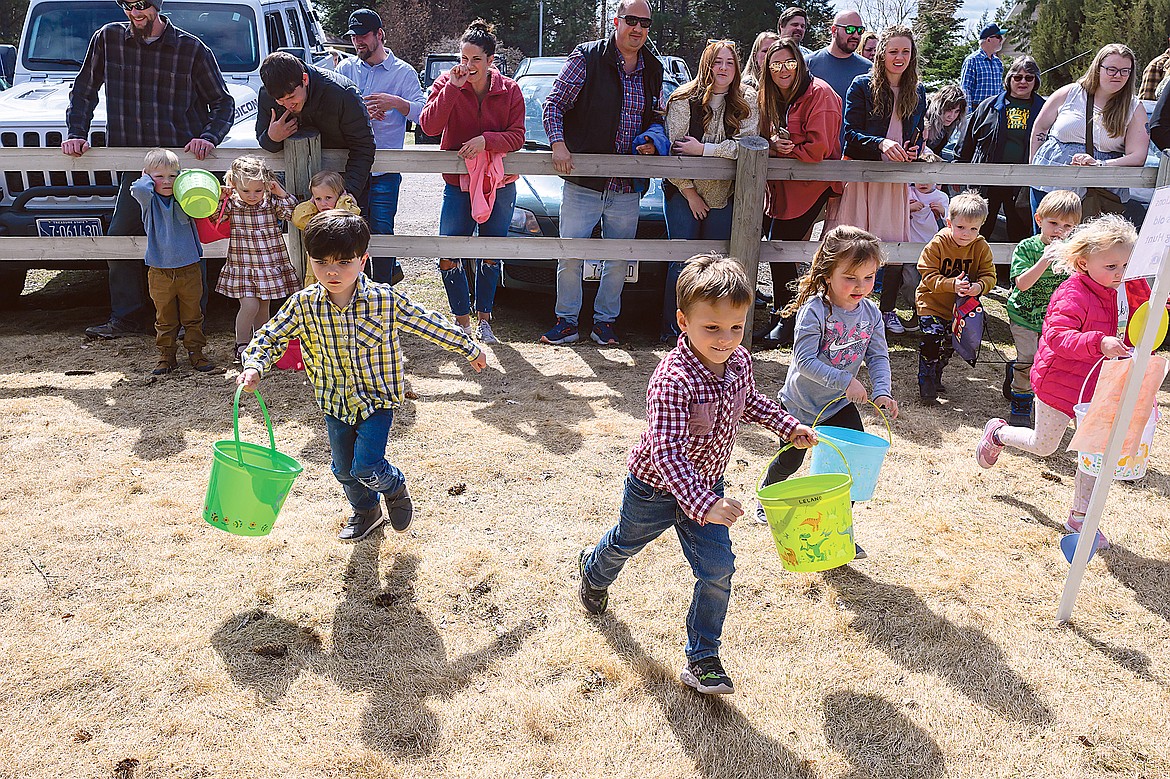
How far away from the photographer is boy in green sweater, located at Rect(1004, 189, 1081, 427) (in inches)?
190

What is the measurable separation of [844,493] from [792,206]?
4116 millimetres

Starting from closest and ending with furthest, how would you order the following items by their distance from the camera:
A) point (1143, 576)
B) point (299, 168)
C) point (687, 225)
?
point (1143, 576)
point (299, 168)
point (687, 225)

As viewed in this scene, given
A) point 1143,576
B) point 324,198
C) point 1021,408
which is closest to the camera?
point 1143,576

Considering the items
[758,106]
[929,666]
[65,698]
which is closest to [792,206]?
[758,106]

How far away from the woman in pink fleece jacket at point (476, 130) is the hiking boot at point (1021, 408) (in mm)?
3338

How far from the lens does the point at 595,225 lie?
6594 millimetres

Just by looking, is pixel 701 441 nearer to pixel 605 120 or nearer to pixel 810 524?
pixel 810 524

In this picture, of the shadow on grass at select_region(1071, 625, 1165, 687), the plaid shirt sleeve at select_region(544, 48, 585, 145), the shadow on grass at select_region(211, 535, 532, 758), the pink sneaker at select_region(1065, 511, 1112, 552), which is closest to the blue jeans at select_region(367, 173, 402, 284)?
the plaid shirt sleeve at select_region(544, 48, 585, 145)

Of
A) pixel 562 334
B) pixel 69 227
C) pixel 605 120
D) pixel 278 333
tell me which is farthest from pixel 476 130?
pixel 278 333

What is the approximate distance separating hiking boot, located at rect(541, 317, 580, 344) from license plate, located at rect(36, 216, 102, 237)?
10.2ft

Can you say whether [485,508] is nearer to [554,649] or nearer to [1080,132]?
[554,649]

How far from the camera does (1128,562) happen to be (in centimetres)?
394

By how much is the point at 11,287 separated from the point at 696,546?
6.71m

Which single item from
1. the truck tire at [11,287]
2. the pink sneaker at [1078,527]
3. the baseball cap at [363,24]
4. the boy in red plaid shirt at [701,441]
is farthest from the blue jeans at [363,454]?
the truck tire at [11,287]
